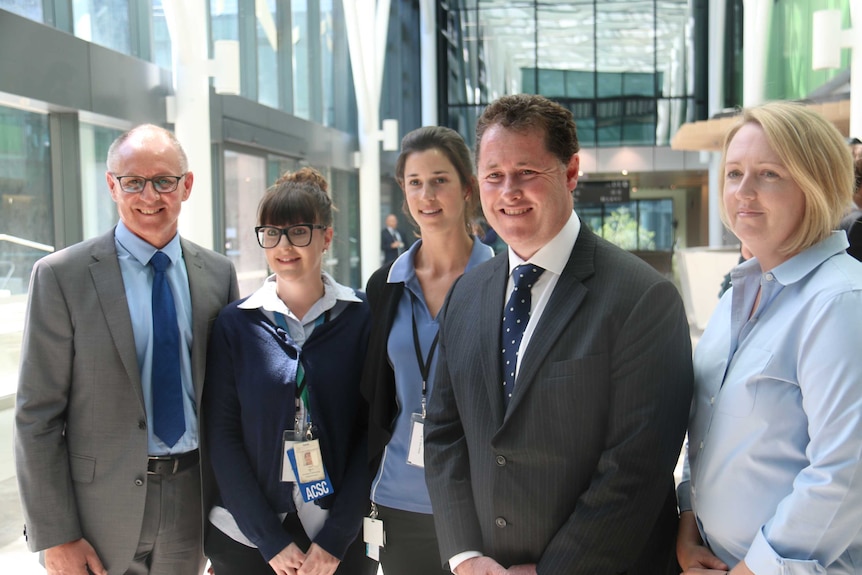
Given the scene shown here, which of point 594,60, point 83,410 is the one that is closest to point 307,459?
point 83,410

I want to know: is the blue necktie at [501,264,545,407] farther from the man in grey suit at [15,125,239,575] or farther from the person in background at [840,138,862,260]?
the person in background at [840,138,862,260]

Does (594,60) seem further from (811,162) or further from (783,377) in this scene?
(783,377)

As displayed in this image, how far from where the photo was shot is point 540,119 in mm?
1988

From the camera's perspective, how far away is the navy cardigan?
260 centimetres

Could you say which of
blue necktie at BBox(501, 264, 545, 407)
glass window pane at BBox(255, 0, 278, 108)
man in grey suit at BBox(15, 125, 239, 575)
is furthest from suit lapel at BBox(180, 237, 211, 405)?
glass window pane at BBox(255, 0, 278, 108)

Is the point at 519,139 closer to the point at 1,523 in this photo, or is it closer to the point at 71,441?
the point at 71,441

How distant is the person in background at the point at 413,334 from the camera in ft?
8.69

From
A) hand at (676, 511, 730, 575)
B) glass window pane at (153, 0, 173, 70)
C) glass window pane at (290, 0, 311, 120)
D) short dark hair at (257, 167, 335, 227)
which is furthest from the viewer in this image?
glass window pane at (290, 0, 311, 120)

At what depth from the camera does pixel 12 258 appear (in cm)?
683

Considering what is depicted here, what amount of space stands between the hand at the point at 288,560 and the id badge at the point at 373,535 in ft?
0.86

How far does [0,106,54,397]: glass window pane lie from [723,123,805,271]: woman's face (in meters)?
6.33

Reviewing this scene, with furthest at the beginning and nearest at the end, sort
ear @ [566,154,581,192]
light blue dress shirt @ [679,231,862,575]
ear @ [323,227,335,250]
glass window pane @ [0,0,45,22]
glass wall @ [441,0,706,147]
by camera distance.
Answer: glass wall @ [441,0,706,147], glass window pane @ [0,0,45,22], ear @ [323,227,335,250], ear @ [566,154,581,192], light blue dress shirt @ [679,231,862,575]

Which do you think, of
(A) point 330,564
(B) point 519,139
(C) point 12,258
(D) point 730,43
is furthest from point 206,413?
(D) point 730,43

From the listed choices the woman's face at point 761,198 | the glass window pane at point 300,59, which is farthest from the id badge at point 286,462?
the glass window pane at point 300,59
